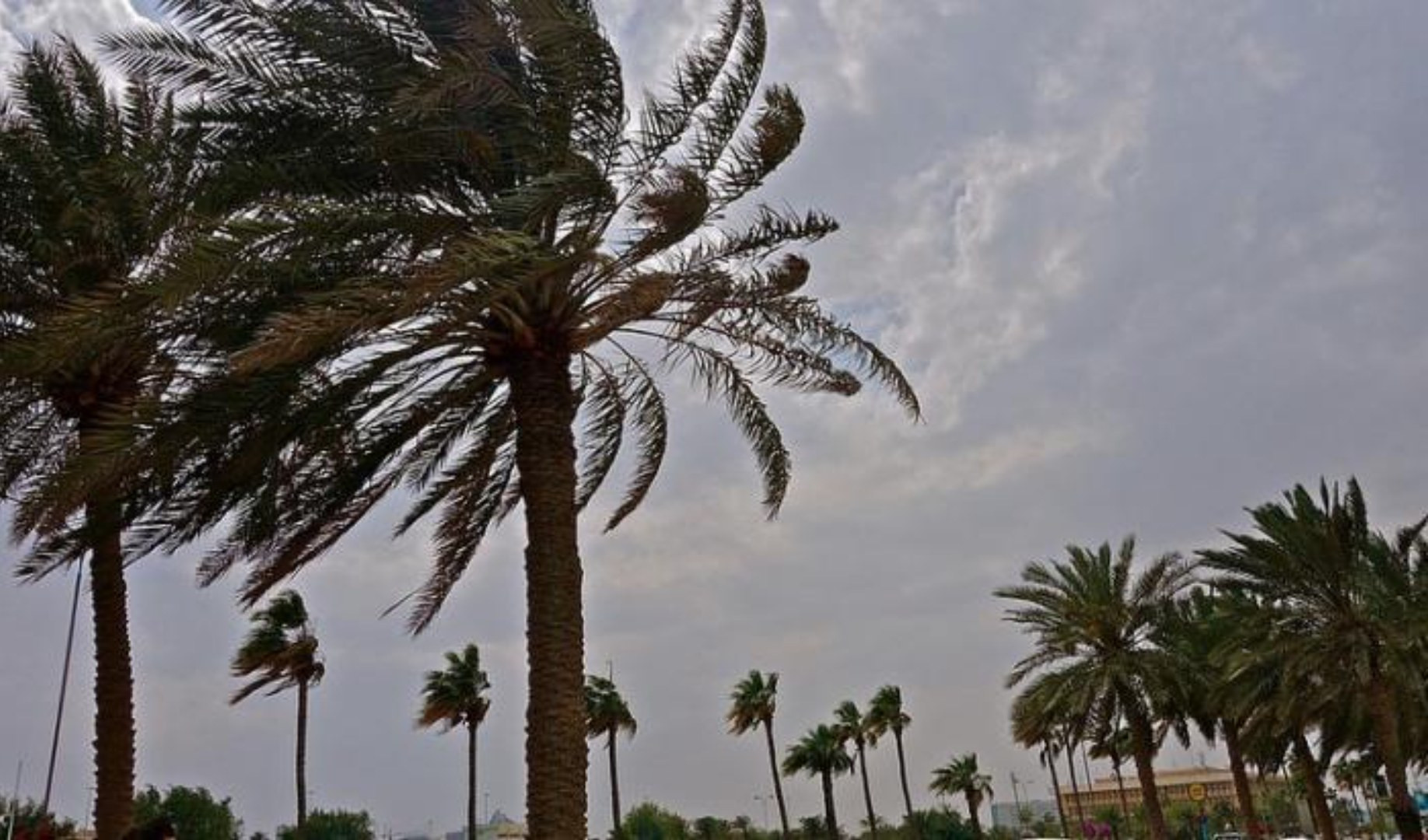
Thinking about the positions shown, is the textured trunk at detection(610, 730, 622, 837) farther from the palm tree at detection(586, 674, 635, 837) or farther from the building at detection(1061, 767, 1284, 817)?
the building at detection(1061, 767, 1284, 817)

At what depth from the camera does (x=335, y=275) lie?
1082 cm

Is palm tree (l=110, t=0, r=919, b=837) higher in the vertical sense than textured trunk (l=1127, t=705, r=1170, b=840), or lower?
higher

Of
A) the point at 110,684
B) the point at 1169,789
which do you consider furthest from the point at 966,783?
the point at 1169,789

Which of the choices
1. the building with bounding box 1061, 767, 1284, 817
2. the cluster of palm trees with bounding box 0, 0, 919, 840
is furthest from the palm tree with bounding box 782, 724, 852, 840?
the building with bounding box 1061, 767, 1284, 817

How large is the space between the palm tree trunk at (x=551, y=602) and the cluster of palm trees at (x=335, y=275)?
2 cm

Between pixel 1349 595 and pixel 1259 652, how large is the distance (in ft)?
8.07

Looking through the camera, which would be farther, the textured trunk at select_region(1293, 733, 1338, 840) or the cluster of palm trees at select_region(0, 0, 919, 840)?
the textured trunk at select_region(1293, 733, 1338, 840)

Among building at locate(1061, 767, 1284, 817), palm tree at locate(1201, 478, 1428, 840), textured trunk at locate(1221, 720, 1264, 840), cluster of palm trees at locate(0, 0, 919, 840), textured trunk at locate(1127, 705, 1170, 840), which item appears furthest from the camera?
building at locate(1061, 767, 1284, 817)

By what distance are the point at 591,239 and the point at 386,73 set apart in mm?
2412

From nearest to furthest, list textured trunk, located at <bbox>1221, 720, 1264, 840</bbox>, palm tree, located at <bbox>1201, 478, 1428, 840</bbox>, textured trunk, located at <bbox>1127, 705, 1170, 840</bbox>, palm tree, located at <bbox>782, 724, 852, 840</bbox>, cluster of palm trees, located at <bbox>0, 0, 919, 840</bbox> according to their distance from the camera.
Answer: cluster of palm trees, located at <bbox>0, 0, 919, 840</bbox> < palm tree, located at <bbox>1201, 478, 1428, 840</bbox> < textured trunk, located at <bbox>1127, 705, 1170, 840</bbox> < textured trunk, located at <bbox>1221, 720, 1264, 840</bbox> < palm tree, located at <bbox>782, 724, 852, 840</bbox>

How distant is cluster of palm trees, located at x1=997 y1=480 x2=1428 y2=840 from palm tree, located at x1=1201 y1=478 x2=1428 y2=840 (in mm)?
37

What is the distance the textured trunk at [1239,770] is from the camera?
121ft

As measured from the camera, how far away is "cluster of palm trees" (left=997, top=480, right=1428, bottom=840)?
89.6 feet

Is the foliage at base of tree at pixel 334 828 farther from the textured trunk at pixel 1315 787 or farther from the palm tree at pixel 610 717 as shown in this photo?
the textured trunk at pixel 1315 787
